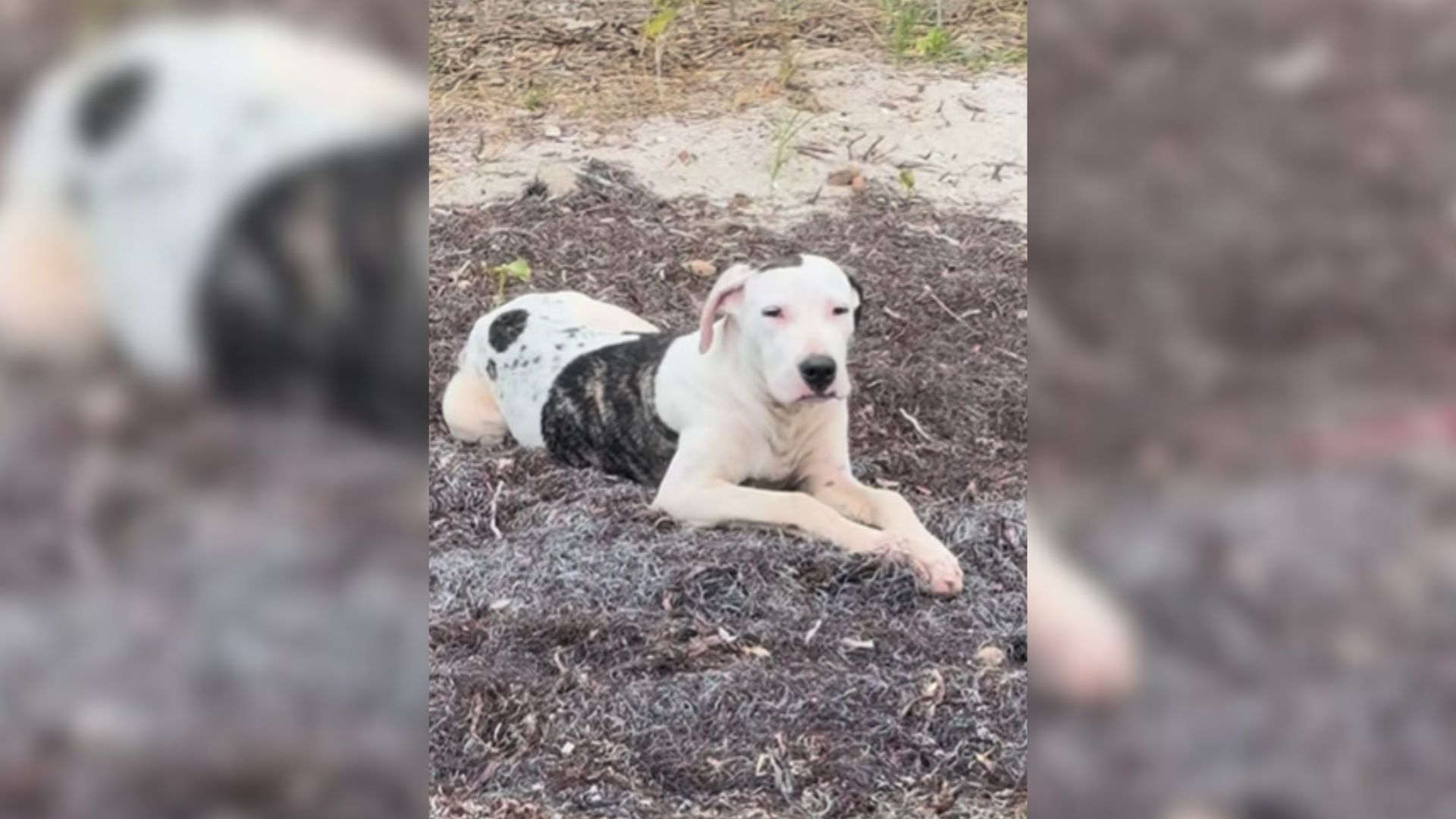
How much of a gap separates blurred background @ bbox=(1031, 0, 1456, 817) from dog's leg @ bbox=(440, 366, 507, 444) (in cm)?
188

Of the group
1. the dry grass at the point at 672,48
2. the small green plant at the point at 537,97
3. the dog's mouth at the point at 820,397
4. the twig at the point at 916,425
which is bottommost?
the twig at the point at 916,425

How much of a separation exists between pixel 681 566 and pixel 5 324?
1710 millimetres

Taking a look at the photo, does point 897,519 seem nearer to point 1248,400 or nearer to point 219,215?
point 1248,400

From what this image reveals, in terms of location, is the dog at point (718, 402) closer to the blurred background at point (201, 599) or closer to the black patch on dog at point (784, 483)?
the black patch on dog at point (784, 483)

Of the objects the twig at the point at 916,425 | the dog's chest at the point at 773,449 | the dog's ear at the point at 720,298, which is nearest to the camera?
the dog's ear at the point at 720,298

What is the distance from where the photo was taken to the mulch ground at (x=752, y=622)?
6.06ft

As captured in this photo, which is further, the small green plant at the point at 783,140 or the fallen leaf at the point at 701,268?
the small green plant at the point at 783,140

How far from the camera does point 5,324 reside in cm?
83

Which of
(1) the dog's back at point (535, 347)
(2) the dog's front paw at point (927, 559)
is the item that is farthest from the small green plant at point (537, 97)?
(2) the dog's front paw at point (927, 559)

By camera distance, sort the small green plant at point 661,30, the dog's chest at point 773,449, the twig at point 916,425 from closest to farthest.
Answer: the dog's chest at point 773,449
the twig at point 916,425
the small green plant at point 661,30

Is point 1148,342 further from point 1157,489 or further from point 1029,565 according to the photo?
point 1029,565

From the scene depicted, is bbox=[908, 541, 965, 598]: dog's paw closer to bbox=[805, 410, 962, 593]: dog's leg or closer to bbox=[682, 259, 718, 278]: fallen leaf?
bbox=[805, 410, 962, 593]: dog's leg

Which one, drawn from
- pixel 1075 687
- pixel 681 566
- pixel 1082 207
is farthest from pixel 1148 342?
pixel 681 566

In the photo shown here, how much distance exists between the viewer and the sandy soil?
12.1ft
